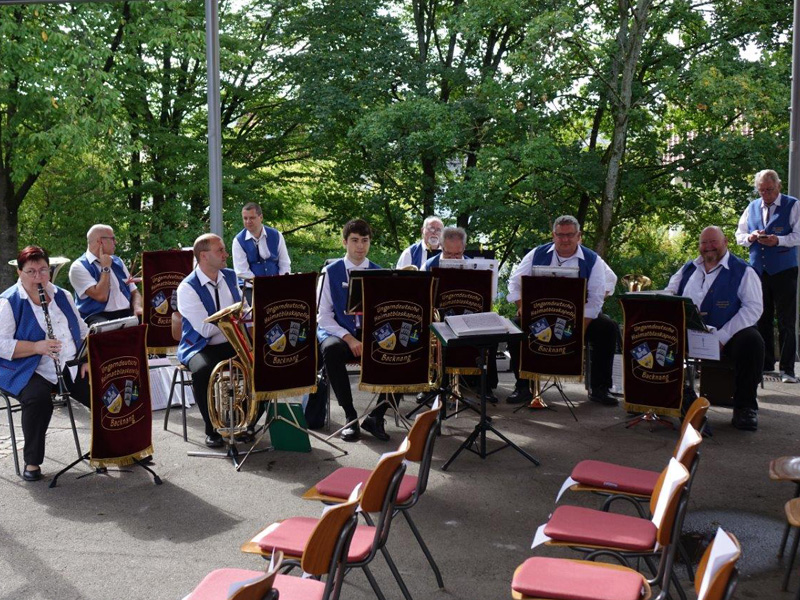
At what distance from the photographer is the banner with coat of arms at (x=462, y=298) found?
27.0ft

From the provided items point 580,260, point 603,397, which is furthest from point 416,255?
point 603,397

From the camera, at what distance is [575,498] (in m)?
6.14

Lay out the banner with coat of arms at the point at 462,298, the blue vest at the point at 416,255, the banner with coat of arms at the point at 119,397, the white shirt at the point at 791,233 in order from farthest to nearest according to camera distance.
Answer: the blue vest at the point at 416,255
the white shirt at the point at 791,233
the banner with coat of arms at the point at 462,298
the banner with coat of arms at the point at 119,397

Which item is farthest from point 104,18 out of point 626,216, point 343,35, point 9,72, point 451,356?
point 451,356

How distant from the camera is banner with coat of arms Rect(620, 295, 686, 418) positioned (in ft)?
24.9

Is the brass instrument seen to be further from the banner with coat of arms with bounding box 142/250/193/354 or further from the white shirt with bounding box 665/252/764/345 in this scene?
the banner with coat of arms with bounding box 142/250/193/354

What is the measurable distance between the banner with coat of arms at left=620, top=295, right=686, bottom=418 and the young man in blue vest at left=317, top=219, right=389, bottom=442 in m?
2.08

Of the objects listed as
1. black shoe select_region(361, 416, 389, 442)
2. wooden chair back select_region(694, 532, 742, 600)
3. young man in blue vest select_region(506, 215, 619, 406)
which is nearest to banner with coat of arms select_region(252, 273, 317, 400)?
black shoe select_region(361, 416, 389, 442)

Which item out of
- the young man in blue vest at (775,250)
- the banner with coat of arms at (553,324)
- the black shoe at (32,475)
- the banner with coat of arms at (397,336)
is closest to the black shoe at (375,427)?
the banner with coat of arms at (397,336)

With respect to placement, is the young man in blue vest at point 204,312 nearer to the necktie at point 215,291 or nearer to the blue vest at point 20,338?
the necktie at point 215,291

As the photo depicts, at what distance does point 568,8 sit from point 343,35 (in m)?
4.48

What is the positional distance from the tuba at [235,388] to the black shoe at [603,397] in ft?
11.3

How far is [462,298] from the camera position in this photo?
830 centimetres

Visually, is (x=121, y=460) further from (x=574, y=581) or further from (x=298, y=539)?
(x=574, y=581)
